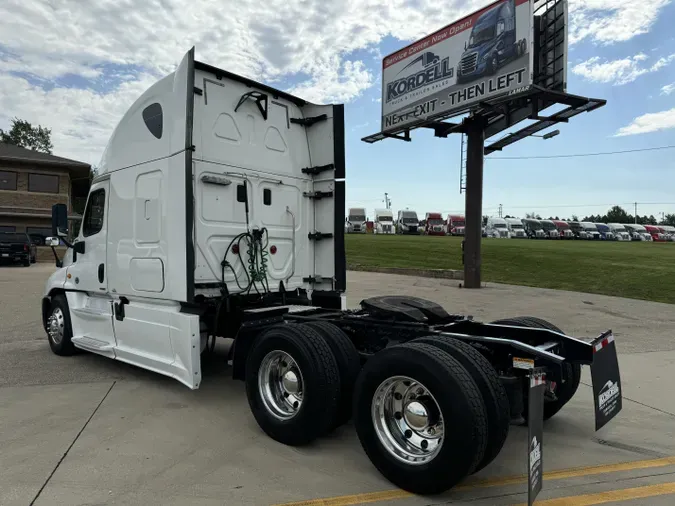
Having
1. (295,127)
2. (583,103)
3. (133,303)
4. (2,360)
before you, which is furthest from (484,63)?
(2,360)

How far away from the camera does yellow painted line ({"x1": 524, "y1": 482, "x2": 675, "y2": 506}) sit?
318 cm

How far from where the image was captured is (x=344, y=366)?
3896 millimetres

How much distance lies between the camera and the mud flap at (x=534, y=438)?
2.86m

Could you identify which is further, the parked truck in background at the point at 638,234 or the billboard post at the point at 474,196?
the parked truck in background at the point at 638,234

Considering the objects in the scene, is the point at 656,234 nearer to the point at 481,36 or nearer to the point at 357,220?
the point at 357,220

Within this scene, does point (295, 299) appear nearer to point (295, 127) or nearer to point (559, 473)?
point (295, 127)

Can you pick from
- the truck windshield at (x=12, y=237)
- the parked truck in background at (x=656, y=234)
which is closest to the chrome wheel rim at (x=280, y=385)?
the truck windshield at (x=12, y=237)

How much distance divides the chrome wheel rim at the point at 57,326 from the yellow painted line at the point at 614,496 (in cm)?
620

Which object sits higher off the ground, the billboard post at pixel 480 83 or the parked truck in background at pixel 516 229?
the billboard post at pixel 480 83

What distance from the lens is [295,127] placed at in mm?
6168

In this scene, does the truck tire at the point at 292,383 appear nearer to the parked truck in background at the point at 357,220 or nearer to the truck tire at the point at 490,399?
the truck tire at the point at 490,399

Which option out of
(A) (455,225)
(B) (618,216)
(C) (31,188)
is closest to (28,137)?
(C) (31,188)

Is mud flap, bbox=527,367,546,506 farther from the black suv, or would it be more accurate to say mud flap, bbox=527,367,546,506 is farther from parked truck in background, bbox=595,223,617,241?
parked truck in background, bbox=595,223,617,241

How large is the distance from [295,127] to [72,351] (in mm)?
4269
